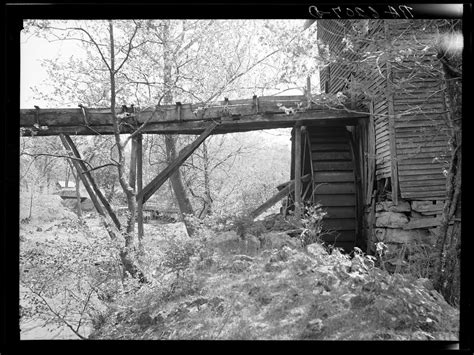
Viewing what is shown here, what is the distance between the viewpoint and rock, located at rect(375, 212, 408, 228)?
5.70 meters

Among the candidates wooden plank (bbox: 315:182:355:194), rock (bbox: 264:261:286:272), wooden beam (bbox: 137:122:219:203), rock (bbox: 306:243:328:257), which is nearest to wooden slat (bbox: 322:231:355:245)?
wooden plank (bbox: 315:182:355:194)

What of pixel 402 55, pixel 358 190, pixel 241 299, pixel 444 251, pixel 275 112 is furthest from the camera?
pixel 358 190

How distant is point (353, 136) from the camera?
7.74m

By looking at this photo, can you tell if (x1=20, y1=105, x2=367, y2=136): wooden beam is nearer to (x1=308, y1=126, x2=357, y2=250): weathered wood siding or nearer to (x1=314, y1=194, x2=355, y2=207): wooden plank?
(x1=308, y1=126, x2=357, y2=250): weathered wood siding

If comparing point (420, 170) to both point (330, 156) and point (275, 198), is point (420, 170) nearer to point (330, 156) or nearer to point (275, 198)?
point (330, 156)

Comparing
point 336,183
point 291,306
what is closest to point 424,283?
point 291,306

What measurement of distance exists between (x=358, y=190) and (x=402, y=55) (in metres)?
4.00

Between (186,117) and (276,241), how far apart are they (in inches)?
111

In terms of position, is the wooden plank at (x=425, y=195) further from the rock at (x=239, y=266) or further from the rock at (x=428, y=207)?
the rock at (x=239, y=266)

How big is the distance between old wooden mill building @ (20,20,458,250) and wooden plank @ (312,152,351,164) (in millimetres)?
22

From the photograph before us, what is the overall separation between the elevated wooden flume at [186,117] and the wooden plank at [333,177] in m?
1.20
